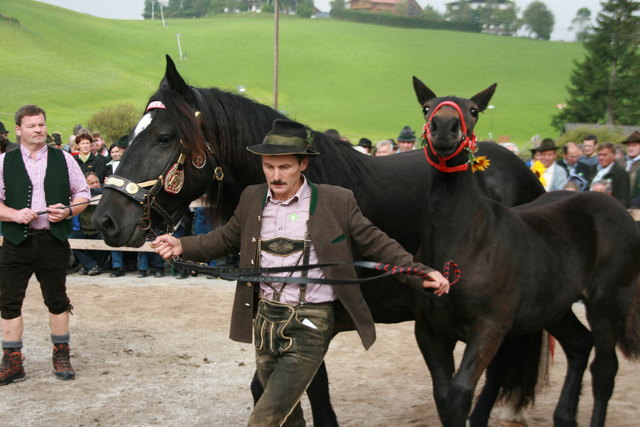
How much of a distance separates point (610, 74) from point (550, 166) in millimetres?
49052

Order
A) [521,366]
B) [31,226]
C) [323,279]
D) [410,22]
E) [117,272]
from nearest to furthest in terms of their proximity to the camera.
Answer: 1. [323,279]
2. [521,366]
3. [31,226]
4. [117,272]
5. [410,22]

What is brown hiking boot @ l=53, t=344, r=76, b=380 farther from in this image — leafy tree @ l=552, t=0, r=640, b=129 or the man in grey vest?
leafy tree @ l=552, t=0, r=640, b=129

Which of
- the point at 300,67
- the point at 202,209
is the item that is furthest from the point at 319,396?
the point at 300,67

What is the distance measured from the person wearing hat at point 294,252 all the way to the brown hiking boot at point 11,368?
3077mm

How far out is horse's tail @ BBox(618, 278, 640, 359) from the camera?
4254 millimetres

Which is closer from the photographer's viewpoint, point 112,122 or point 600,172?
point 600,172

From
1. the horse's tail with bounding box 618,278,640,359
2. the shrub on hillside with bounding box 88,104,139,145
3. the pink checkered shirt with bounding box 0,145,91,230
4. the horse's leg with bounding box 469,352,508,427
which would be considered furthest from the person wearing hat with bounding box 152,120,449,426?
the shrub on hillside with bounding box 88,104,139,145

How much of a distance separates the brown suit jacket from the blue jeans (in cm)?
12

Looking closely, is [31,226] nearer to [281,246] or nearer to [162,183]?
[162,183]

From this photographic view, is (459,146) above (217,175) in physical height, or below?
above

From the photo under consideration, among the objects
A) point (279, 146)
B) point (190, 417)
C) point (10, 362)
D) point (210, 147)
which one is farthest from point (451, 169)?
point (10, 362)

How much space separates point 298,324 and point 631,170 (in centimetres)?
732

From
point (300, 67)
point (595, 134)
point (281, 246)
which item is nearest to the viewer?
point (281, 246)

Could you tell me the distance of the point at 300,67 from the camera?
2470 inches
